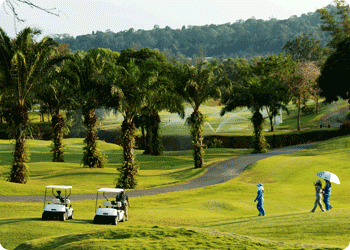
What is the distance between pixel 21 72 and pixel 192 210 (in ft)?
57.3

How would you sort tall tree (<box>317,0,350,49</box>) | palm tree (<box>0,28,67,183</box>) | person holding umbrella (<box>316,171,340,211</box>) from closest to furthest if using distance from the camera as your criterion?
1. person holding umbrella (<box>316,171,340,211</box>)
2. palm tree (<box>0,28,67,183</box>)
3. tall tree (<box>317,0,350,49</box>)

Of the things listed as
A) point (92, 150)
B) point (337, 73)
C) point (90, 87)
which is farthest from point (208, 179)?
point (337, 73)

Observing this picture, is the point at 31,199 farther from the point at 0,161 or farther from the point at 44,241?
the point at 0,161

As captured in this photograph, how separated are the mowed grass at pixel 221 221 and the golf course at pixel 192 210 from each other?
30mm

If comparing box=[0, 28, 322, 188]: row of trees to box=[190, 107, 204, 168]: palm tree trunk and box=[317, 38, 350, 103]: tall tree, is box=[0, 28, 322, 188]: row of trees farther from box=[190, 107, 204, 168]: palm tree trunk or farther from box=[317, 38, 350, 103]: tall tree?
box=[317, 38, 350, 103]: tall tree

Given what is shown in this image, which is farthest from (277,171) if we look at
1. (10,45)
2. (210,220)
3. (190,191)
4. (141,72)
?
(10,45)

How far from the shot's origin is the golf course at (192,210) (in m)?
12.1

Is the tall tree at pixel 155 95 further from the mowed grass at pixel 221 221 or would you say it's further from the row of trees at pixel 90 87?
the mowed grass at pixel 221 221

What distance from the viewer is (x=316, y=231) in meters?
15.3

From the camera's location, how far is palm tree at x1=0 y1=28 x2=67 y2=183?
30469mm

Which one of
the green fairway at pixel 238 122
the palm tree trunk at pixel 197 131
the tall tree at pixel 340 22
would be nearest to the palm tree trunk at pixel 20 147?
the palm tree trunk at pixel 197 131

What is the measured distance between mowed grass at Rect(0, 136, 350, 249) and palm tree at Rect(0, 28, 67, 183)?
945 centimetres

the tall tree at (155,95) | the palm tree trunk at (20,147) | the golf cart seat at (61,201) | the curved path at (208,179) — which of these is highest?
the tall tree at (155,95)

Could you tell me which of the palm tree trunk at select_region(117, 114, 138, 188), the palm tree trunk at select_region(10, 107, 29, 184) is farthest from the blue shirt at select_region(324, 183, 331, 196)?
the palm tree trunk at select_region(10, 107, 29, 184)
